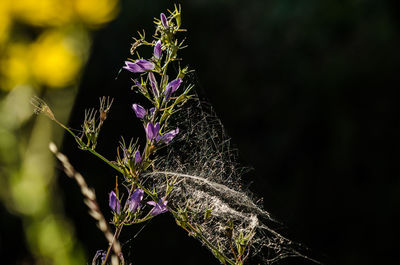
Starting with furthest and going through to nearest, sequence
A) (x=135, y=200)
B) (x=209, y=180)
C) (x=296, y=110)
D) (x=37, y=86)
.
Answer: (x=296, y=110) < (x=37, y=86) < (x=209, y=180) < (x=135, y=200)

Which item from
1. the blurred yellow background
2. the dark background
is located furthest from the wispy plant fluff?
the dark background

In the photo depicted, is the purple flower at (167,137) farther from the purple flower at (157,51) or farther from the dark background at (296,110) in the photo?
the dark background at (296,110)

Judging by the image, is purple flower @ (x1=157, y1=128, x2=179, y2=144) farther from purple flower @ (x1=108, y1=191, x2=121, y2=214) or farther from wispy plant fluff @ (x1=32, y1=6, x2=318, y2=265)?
purple flower @ (x1=108, y1=191, x2=121, y2=214)

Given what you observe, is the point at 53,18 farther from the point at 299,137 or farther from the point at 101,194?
the point at 299,137

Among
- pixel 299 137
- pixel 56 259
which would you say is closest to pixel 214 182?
pixel 56 259

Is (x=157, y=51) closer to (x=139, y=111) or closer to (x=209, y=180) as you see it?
(x=139, y=111)

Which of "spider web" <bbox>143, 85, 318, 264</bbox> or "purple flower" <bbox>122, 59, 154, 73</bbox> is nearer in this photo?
"purple flower" <bbox>122, 59, 154, 73</bbox>

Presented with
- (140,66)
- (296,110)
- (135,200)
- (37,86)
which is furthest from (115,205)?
(296,110)
